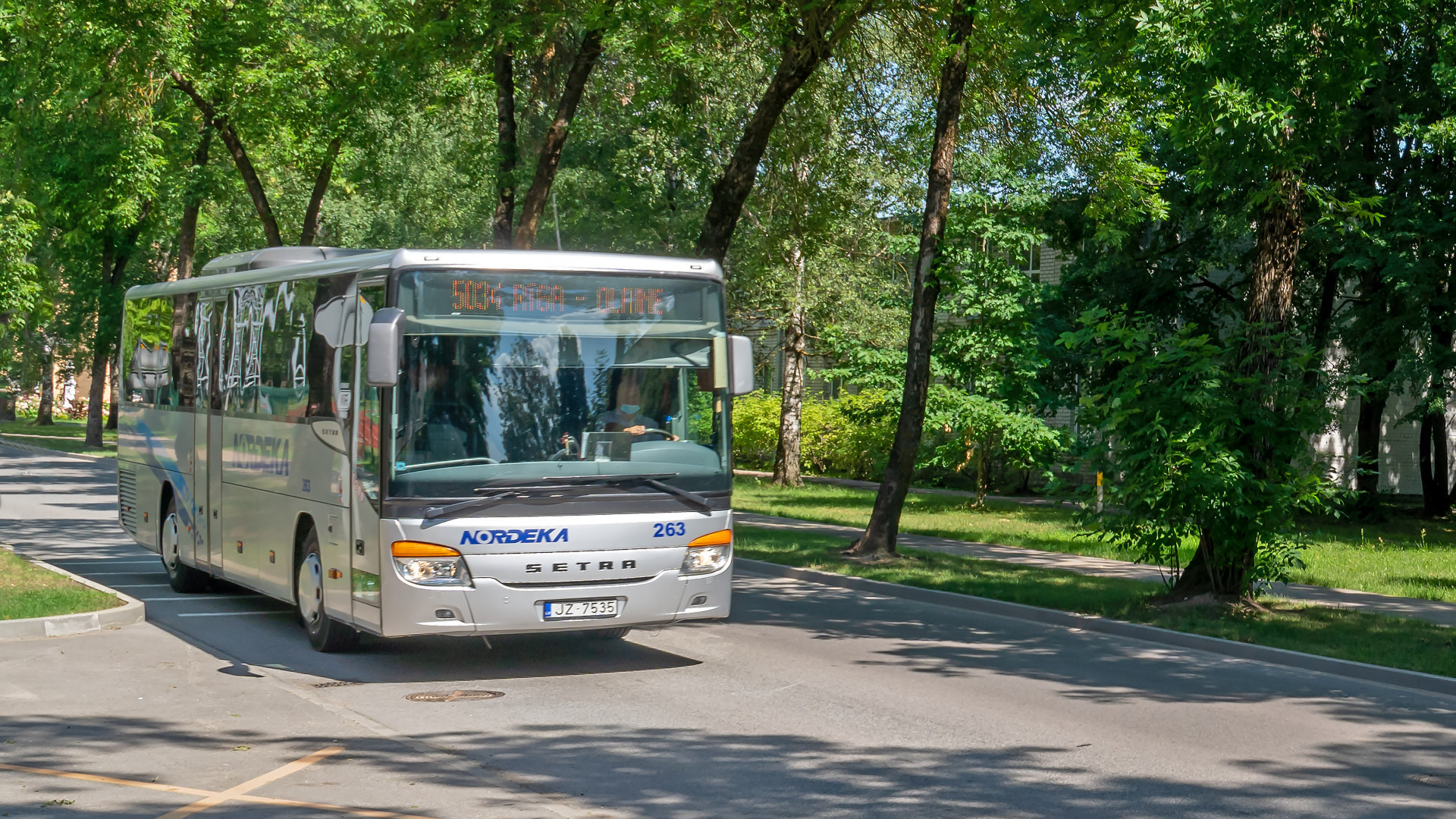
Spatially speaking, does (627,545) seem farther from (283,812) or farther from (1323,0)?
(1323,0)

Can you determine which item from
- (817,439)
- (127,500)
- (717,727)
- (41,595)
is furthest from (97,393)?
(717,727)

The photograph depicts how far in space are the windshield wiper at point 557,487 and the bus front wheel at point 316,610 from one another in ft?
6.10

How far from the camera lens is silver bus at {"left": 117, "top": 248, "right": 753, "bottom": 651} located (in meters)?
9.56

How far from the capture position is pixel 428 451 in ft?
31.5

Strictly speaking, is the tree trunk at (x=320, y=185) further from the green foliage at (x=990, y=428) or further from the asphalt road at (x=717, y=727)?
the asphalt road at (x=717, y=727)

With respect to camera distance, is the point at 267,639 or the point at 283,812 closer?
the point at 283,812

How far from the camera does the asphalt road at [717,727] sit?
6879 mm

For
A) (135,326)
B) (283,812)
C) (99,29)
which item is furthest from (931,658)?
(99,29)

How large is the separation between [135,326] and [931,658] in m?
9.69

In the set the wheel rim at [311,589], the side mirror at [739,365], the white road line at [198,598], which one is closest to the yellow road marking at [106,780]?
the wheel rim at [311,589]

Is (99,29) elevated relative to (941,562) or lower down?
elevated

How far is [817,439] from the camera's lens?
4100 centimetres

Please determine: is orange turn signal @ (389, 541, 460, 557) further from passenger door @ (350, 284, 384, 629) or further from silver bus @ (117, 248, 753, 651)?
passenger door @ (350, 284, 384, 629)

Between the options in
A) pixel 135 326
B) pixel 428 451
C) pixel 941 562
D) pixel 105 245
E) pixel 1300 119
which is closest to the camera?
pixel 428 451
